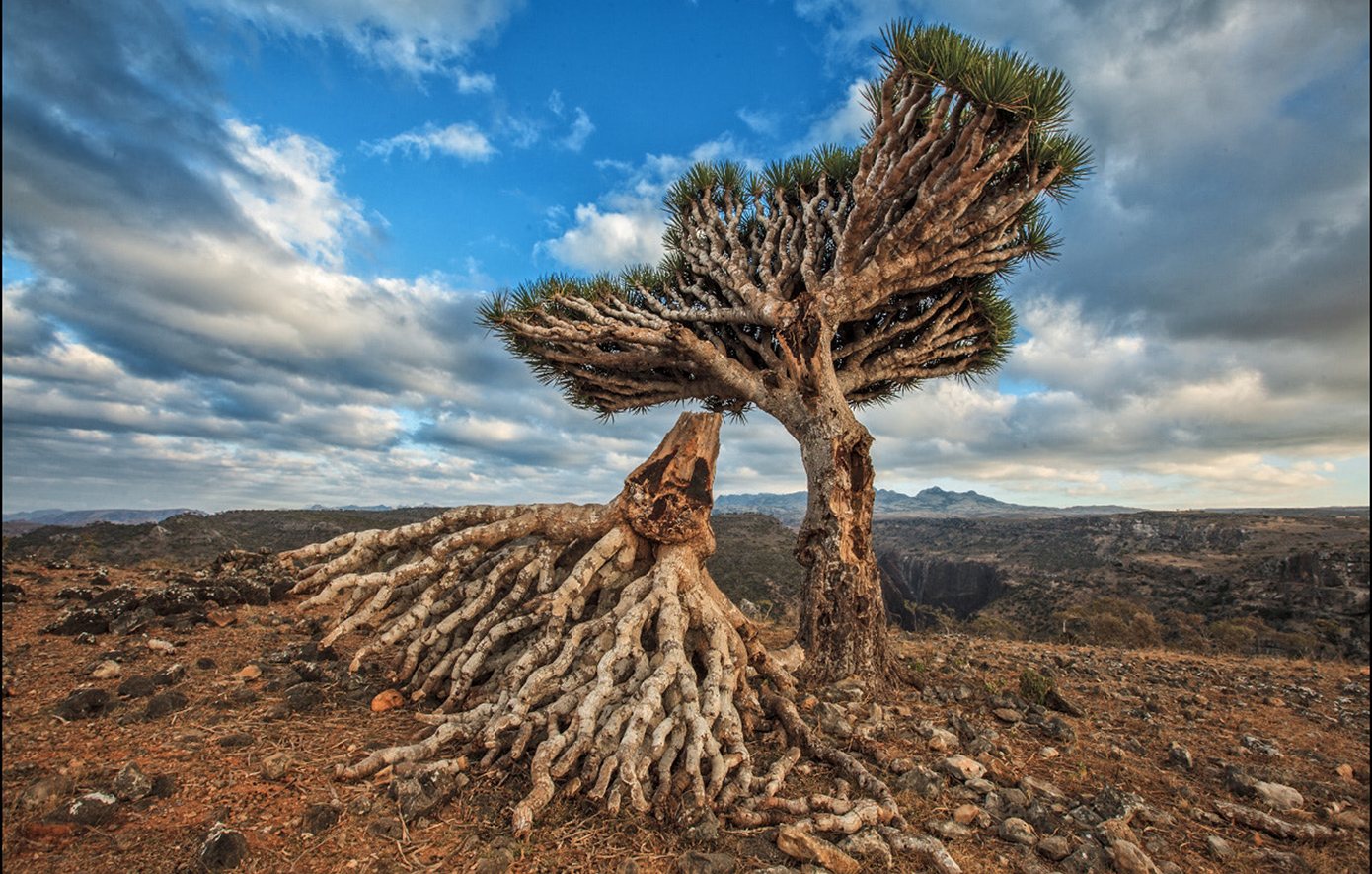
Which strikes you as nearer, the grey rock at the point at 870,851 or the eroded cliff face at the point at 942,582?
the grey rock at the point at 870,851

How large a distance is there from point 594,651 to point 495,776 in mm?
1319

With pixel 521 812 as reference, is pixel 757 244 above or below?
above

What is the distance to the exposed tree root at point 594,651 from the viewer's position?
3852 millimetres

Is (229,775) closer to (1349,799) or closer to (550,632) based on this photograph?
(550,632)

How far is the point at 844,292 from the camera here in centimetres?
756

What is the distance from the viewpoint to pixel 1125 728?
616 centimetres

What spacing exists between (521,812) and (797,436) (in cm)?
568

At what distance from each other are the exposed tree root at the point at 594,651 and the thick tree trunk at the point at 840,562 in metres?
1.17

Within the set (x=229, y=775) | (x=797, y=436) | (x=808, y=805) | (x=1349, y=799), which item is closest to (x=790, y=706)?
(x=808, y=805)

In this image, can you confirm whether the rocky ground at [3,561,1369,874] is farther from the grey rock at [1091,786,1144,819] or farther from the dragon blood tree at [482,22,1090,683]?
the dragon blood tree at [482,22,1090,683]

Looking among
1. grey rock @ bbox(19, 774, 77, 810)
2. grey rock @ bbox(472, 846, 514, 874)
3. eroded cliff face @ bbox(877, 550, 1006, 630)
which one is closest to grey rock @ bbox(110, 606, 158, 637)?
grey rock @ bbox(19, 774, 77, 810)

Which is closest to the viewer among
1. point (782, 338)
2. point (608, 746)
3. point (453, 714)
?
point (608, 746)

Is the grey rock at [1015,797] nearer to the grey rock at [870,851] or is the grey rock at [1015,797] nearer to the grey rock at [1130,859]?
the grey rock at [1130,859]

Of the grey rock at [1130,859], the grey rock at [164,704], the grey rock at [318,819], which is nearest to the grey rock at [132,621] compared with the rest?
the grey rock at [164,704]
